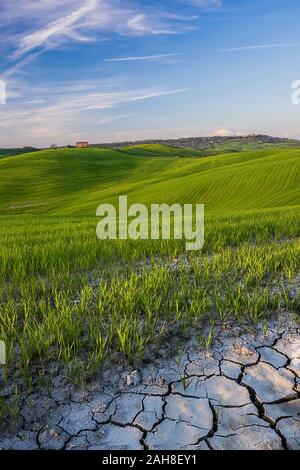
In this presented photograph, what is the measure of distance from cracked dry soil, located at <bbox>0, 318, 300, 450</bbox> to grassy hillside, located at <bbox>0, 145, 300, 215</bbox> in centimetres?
2168

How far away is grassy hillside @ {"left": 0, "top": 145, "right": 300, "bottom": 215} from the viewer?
28359 millimetres

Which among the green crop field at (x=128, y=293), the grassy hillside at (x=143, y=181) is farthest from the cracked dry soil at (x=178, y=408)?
the grassy hillside at (x=143, y=181)

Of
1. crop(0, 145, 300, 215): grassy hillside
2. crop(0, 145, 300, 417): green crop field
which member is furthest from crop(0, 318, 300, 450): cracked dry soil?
crop(0, 145, 300, 215): grassy hillside

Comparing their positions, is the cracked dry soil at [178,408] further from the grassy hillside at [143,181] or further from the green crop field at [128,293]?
the grassy hillside at [143,181]

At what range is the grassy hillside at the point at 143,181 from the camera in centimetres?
2836

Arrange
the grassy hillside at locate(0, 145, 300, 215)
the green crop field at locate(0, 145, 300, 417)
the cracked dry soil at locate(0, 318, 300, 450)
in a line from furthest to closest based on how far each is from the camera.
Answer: the grassy hillside at locate(0, 145, 300, 215) → the green crop field at locate(0, 145, 300, 417) → the cracked dry soil at locate(0, 318, 300, 450)

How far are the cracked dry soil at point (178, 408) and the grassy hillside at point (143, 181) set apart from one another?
21682 millimetres

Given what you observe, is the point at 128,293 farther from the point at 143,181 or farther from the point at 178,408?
the point at 143,181

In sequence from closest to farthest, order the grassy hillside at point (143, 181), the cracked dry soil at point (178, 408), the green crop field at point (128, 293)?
1. the cracked dry soil at point (178, 408)
2. the green crop field at point (128, 293)
3. the grassy hillside at point (143, 181)

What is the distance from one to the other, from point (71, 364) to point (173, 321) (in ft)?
3.37

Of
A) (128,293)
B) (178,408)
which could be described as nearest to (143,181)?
(128,293)

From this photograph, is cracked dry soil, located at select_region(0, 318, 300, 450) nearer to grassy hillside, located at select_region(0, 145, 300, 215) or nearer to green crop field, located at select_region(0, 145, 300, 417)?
green crop field, located at select_region(0, 145, 300, 417)
